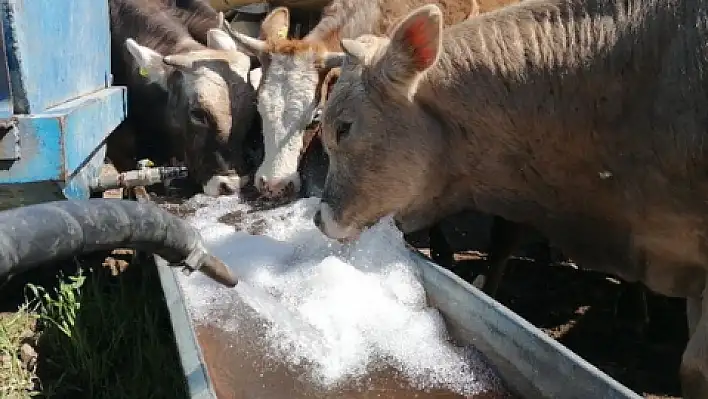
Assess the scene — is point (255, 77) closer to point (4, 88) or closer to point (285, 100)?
point (285, 100)

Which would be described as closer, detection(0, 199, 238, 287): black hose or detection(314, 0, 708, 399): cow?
detection(0, 199, 238, 287): black hose

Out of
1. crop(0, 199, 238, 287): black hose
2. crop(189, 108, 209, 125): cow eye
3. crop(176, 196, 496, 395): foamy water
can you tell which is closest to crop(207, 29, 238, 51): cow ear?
crop(189, 108, 209, 125): cow eye

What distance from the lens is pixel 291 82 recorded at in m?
5.01

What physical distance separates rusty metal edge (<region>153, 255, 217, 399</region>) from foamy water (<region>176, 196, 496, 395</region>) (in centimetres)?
41

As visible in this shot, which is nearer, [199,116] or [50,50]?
Answer: [50,50]

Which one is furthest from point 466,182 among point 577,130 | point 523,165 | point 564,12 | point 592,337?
point 592,337

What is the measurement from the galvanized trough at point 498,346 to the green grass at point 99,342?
1.78 feet

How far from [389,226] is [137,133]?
244 cm

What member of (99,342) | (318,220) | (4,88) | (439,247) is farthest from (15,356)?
(439,247)

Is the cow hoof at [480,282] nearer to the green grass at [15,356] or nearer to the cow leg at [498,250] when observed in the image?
the cow leg at [498,250]

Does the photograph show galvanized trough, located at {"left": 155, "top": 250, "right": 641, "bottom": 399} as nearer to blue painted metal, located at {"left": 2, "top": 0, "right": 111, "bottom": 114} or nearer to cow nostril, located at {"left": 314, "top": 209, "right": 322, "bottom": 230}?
cow nostril, located at {"left": 314, "top": 209, "right": 322, "bottom": 230}

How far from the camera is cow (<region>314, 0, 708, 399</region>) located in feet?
9.73

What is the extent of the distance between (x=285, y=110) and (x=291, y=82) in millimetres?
191

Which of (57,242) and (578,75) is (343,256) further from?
(57,242)
